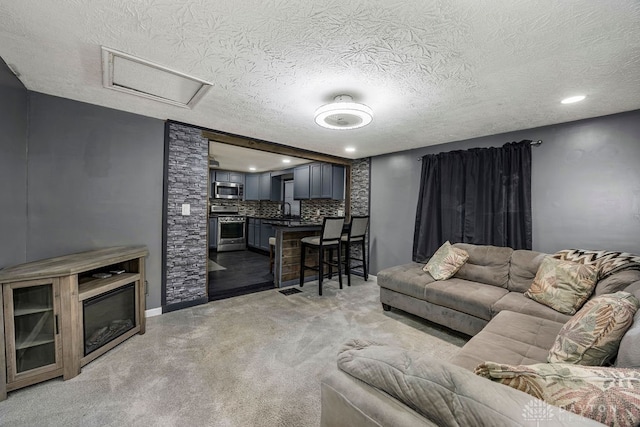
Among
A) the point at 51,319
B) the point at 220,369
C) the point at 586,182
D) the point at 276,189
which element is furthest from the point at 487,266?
the point at 276,189

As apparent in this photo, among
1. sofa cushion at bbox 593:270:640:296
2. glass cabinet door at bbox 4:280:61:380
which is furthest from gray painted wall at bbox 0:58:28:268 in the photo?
sofa cushion at bbox 593:270:640:296

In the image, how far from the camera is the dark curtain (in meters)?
2.94

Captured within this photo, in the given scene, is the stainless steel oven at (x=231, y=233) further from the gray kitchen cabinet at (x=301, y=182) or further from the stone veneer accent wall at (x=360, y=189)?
the stone veneer accent wall at (x=360, y=189)

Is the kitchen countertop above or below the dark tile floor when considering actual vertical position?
above

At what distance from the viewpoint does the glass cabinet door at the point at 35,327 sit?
1.69 meters

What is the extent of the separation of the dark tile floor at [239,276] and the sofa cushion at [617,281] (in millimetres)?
3597

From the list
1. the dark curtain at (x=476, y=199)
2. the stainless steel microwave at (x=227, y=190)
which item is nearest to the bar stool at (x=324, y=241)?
the dark curtain at (x=476, y=199)

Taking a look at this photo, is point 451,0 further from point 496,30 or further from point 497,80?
point 497,80

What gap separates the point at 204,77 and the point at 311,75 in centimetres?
81

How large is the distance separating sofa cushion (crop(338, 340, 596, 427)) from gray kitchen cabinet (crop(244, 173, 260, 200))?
6.52m

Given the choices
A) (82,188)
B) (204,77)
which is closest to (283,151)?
(204,77)

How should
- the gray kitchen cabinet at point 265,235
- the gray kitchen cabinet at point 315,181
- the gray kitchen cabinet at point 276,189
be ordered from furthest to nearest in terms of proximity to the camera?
the gray kitchen cabinet at point 276,189 → the gray kitchen cabinet at point 265,235 → the gray kitchen cabinet at point 315,181

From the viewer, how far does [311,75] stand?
1.82 m

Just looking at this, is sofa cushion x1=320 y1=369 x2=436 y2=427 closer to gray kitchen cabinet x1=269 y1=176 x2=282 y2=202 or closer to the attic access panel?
the attic access panel
